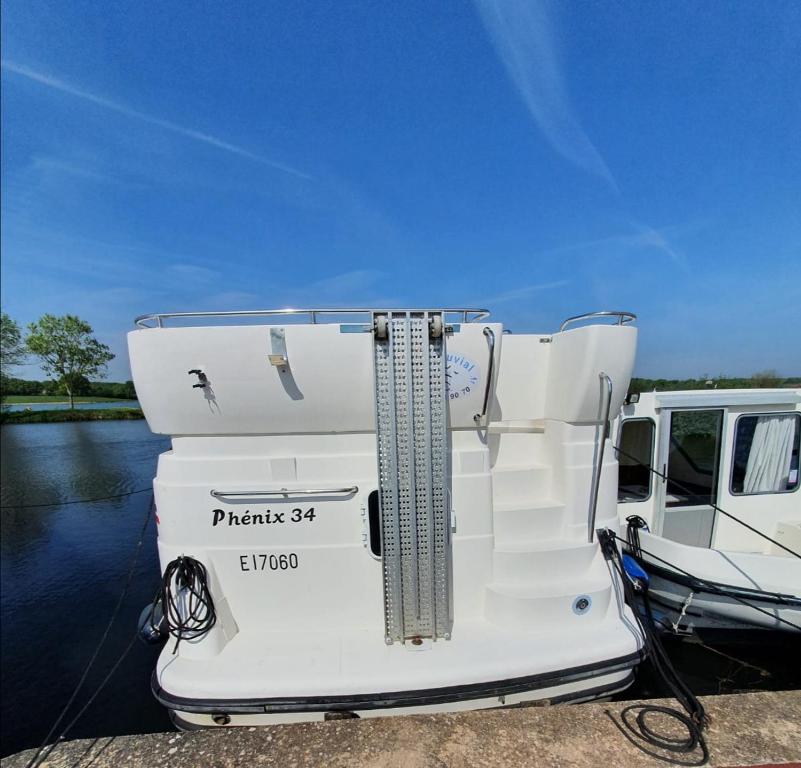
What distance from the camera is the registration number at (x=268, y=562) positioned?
9.43 feet

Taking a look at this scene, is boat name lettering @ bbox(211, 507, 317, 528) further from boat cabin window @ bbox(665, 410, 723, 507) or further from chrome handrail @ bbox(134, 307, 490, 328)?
boat cabin window @ bbox(665, 410, 723, 507)

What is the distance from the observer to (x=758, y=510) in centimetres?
473

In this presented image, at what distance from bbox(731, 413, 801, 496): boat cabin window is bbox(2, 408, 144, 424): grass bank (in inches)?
1305

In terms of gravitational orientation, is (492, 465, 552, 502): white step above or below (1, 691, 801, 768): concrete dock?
above

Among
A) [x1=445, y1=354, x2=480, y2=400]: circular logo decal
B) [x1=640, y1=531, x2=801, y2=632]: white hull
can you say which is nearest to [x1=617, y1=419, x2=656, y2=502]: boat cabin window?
[x1=640, y1=531, x2=801, y2=632]: white hull

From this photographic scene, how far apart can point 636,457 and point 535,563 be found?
2.54 metres

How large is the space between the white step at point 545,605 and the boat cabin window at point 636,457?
79.3 inches

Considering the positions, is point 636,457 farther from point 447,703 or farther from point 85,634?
point 85,634

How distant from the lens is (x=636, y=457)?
471 centimetres

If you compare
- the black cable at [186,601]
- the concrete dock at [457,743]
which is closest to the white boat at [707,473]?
the concrete dock at [457,743]

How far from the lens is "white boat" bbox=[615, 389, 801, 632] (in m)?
4.41

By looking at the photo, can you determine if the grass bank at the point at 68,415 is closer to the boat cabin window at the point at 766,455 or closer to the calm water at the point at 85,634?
the calm water at the point at 85,634

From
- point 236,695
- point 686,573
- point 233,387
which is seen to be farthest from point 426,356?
point 686,573

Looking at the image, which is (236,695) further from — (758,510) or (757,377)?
(757,377)
